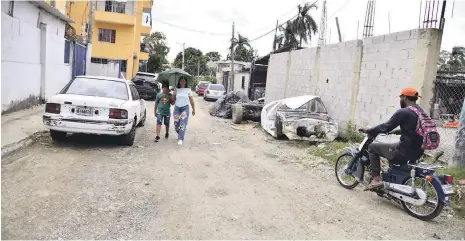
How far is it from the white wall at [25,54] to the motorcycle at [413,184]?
30.0 ft

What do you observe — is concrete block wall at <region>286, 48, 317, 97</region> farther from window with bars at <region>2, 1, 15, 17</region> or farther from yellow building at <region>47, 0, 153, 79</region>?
yellow building at <region>47, 0, 153, 79</region>

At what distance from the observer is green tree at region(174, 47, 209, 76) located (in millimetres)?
73625

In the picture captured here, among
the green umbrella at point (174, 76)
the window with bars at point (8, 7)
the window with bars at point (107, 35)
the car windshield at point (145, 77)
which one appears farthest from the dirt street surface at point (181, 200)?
the window with bars at point (107, 35)

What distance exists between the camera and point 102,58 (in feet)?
119

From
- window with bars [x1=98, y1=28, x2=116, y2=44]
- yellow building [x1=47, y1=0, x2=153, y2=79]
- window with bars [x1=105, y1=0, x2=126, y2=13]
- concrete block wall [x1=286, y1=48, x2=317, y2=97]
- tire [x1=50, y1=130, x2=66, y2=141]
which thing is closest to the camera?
tire [x1=50, y1=130, x2=66, y2=141]

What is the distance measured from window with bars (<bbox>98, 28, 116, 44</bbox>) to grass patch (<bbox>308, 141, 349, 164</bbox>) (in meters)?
30.7

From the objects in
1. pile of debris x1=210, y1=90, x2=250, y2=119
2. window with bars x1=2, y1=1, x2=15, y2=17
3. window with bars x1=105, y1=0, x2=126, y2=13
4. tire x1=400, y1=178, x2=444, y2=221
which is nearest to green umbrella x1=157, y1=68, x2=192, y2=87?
window with bars x1=2, y1=1, x2=15, y2=17

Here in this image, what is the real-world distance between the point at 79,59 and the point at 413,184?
18.3m

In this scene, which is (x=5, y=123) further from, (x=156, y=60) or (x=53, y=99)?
(x=156, y=60)

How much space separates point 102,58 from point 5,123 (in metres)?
28.5

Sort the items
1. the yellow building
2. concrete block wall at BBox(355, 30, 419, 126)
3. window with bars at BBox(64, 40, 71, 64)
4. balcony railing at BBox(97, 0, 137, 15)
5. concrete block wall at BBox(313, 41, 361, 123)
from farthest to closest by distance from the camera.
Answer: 1. balcony railing at BBox(97, 0, 137, 15)
2. the yellow building
3. window with bars at BBox(64, 40, 71, 64)
4. concrete block wall at BBox(313, 41, 361, 123)
5. concrete block wall at BBox(355, 30, 419, 126)

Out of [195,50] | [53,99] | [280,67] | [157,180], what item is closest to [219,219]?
[157,180]

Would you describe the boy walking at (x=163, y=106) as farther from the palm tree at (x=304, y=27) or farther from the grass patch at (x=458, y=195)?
the palm tree at (x=304, y=27)

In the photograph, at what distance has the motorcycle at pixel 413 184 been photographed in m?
5.00
